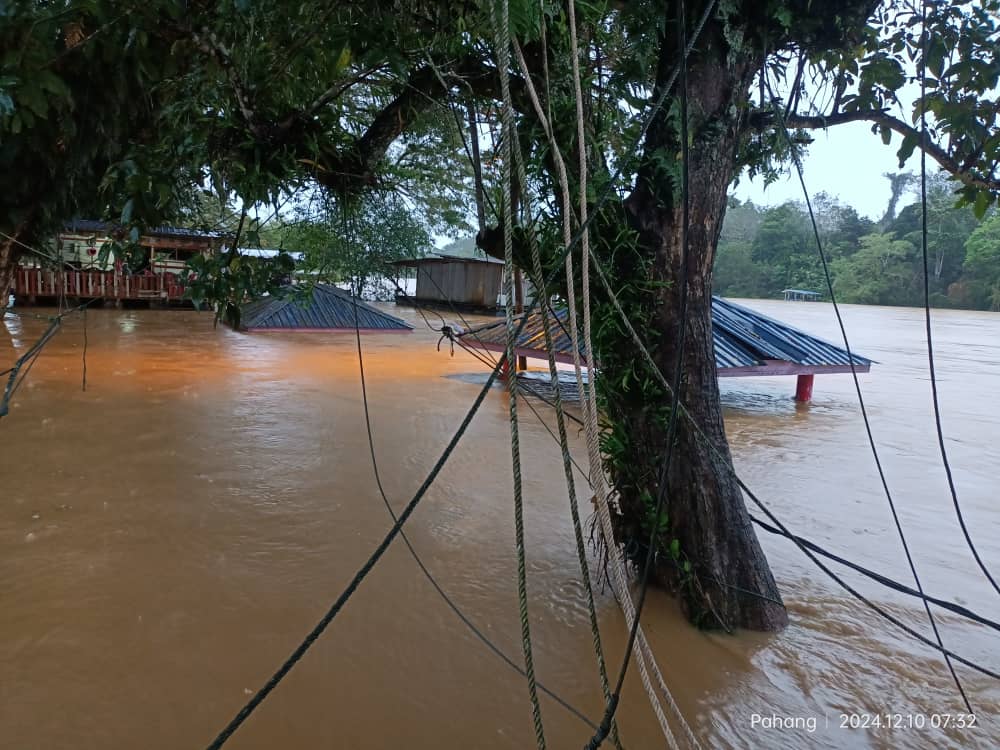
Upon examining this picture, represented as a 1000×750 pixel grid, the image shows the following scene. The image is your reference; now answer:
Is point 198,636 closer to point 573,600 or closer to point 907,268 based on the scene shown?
point 573,600

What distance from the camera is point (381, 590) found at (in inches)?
125

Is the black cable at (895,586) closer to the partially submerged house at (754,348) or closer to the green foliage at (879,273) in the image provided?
the partially submerged house at (754,348)

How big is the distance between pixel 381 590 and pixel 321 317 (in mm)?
11465

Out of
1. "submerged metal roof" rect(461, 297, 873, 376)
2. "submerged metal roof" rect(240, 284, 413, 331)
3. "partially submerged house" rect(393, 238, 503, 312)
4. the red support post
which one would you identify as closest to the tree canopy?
"submerged metal roof" rect(461, 297, 873, 376)

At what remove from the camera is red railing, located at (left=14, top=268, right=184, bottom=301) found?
16469 mm

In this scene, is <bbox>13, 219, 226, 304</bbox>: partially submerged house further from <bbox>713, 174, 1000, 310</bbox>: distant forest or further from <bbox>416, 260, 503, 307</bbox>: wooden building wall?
<bbox>713, 174, 1000, 310</bbox>: distant forest

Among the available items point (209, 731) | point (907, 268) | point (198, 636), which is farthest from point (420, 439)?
point (907, 268)

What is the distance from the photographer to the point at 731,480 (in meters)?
2.80

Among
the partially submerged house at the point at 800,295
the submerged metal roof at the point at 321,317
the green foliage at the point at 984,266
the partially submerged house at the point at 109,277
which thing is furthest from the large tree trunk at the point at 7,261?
the partially submerged house at the point at 800,295

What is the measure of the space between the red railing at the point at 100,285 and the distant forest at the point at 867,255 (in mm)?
23165

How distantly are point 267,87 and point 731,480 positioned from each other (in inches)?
103

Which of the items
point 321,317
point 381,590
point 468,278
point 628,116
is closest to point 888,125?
point 628,116

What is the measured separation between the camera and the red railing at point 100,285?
16.5m

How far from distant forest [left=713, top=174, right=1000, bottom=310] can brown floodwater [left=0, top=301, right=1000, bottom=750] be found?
1093 inches
